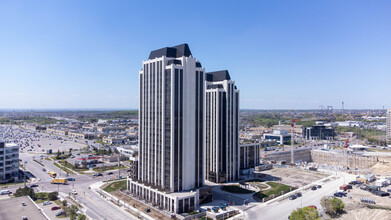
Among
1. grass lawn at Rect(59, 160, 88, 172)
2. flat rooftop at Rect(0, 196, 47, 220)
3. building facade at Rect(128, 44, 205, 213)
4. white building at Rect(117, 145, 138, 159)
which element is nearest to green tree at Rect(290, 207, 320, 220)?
building facade at Rect(128, 44, 205, 213)

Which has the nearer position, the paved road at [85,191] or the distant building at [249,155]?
the paved road at [85,191]

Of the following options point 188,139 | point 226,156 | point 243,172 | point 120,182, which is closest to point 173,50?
point 188,139

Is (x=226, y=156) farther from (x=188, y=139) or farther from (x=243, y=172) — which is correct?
(x=188, y=139)

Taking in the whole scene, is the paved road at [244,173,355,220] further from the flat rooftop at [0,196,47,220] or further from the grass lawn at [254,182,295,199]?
the flat rooftop at [0,196,47,220]

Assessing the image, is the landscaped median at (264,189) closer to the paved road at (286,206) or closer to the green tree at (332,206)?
the paved road at (286,206)

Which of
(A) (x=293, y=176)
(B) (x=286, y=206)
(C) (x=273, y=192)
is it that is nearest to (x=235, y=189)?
(C) (x=273, y=192)

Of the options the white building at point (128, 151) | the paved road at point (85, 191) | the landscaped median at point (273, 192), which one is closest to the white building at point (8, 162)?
the paved road at point (85, 191)
